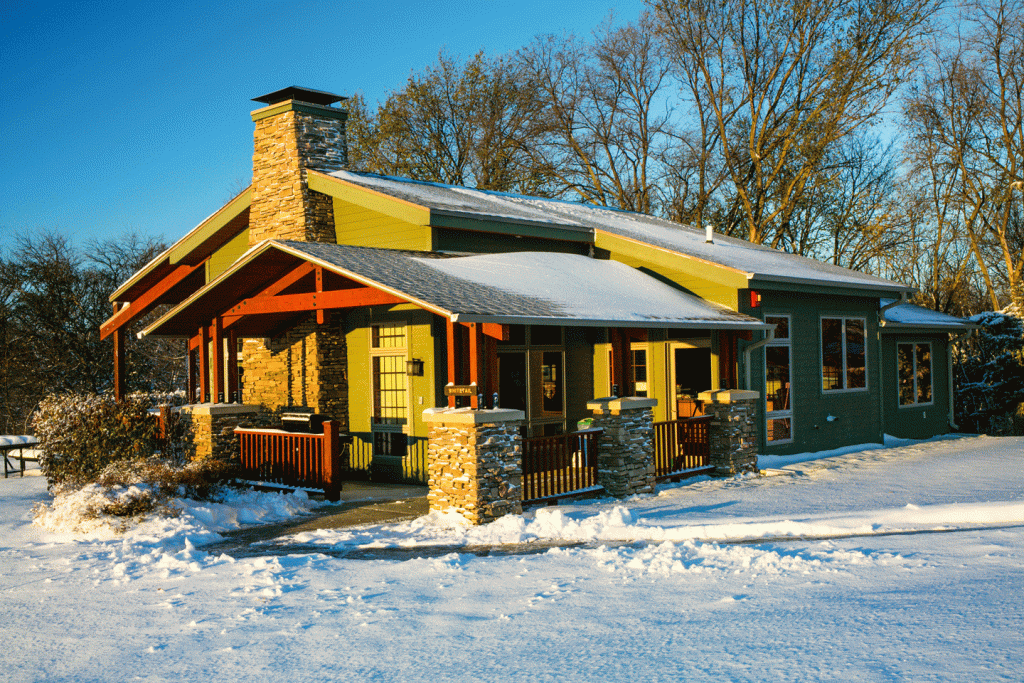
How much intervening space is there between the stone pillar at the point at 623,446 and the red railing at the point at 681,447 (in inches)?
25.3

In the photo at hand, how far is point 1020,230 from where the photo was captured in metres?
28.9

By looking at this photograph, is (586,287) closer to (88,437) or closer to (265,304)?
(265,304)

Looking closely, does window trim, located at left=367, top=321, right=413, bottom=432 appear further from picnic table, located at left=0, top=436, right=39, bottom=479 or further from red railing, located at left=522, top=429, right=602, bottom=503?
picnic table, located at left=0, top=436, right=39, bottom=479

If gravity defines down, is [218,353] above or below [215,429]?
above

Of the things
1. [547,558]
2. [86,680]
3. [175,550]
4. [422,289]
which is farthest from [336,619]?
[422,289]

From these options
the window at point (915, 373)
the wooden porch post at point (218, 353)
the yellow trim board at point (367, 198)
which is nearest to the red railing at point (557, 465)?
the yellow trim board at point (367, 198)

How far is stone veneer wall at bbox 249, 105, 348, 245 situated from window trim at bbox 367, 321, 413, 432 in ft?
7.59

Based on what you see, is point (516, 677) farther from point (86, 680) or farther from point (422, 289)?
point (422, 289)

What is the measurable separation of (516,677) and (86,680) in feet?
8.15

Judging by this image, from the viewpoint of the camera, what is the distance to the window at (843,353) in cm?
1591

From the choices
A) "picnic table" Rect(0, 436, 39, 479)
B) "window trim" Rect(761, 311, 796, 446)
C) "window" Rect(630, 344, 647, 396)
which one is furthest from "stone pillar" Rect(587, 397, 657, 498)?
"picnic table" Rect(0, 436, 39, 479)

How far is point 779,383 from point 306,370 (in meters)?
7.95

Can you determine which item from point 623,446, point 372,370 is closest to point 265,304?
point 372,370

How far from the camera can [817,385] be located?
15.6m
